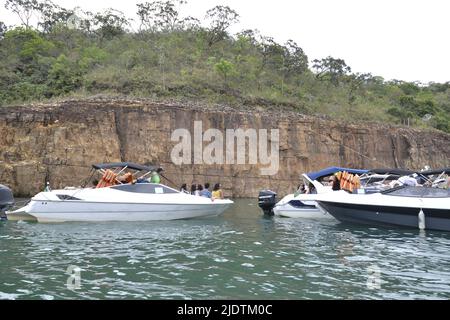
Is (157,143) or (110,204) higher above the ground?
(157,143)

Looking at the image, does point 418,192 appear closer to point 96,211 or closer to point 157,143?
point 96,211

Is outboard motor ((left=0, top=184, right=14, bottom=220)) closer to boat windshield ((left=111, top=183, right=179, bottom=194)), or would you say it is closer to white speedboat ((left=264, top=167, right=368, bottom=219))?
boat windshield ((left=111, top=183, right=179, bottom=194))

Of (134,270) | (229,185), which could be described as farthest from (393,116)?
(134,270)

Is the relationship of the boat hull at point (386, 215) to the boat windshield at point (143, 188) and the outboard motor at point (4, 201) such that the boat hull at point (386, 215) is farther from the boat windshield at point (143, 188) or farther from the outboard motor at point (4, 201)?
the outboard motor at point (4, 201)

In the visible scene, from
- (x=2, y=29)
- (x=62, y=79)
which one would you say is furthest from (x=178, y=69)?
(x=2, y=29)

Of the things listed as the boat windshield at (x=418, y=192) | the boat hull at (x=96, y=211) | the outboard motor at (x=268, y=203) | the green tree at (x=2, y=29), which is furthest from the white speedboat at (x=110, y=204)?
the green tree at (x=2, y=29)

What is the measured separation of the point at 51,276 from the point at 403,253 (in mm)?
8756

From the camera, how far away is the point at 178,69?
4725 cm

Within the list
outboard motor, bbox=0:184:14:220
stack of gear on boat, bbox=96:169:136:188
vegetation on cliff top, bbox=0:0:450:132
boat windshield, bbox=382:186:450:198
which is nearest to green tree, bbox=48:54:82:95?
vegetation on cliff top, bbox=0:0:450:132

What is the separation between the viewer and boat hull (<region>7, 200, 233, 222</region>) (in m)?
18.2

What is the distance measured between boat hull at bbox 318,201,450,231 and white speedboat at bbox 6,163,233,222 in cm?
575

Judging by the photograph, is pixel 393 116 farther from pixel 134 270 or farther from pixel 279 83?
pixel 134 270

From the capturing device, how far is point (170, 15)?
5847 centimetres

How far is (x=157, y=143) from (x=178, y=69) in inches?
579
